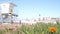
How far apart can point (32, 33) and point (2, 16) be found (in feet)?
59.5

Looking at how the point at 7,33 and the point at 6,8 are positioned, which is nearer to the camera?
the point at 7,33

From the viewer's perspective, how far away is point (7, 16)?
798 inches

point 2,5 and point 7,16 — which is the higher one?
point 2,5

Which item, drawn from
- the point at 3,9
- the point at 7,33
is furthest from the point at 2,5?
the point at 7,33

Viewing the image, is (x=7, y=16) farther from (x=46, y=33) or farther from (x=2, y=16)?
(x=46, y=33)

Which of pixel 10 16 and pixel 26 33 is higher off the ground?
pixel 26 33

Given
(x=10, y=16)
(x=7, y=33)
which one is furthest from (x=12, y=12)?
(x=7, y=33)

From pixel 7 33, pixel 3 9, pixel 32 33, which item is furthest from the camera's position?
pixel 3 9

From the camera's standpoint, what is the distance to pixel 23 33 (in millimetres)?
2805

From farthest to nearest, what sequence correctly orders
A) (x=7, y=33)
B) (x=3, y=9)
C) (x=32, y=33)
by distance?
(x=3, y=9)
(x=7, y=33)
(x=32, y=33)

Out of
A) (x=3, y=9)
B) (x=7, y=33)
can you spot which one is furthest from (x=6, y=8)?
(x=7, y=33)

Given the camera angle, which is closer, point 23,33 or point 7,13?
point 23,33

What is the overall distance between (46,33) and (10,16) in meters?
17.4

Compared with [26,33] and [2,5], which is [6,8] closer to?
[2,5]
